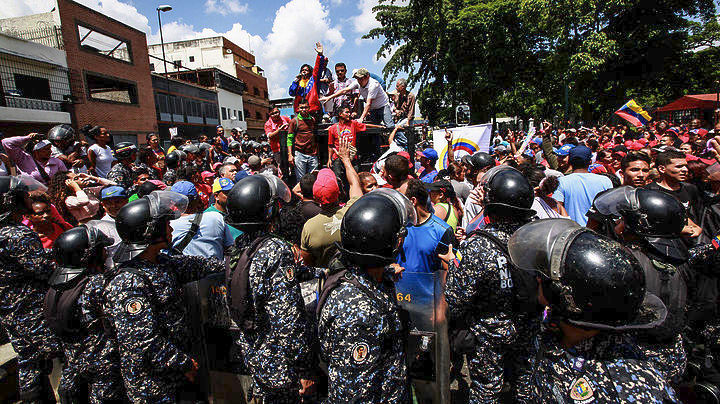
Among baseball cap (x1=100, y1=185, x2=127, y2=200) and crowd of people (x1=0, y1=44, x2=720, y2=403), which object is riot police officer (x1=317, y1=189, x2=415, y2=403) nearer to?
crowd of people (x1=0, y1=44, x2=720, y2=403)

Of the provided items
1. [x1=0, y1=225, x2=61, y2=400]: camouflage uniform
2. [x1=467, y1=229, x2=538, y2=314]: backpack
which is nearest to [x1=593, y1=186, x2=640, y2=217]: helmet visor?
[x1=467, y1=229, x2=538, y2=314]: backpack

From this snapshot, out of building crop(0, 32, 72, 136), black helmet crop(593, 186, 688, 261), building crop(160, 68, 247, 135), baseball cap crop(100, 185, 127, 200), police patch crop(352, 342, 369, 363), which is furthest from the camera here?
building crop(160, 68, 247, 135)

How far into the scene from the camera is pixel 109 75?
21.8 meters

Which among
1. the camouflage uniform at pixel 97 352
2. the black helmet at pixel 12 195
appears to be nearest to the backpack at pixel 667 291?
the camouflage uniform at pixel 97 352

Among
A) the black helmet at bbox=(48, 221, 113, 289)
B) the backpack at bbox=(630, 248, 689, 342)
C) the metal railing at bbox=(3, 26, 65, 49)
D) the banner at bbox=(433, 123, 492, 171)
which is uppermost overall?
the metal railing at bbox=(3, 26, 65, 49)

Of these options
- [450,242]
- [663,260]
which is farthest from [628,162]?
[450,242]

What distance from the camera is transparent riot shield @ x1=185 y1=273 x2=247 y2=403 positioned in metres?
2.90

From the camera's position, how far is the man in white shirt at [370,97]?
7254 mm

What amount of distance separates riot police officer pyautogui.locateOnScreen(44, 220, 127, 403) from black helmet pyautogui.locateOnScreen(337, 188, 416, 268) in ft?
6.36

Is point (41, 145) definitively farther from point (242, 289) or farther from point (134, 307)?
point (242, 289)

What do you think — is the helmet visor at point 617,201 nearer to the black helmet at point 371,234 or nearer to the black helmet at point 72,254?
the black helmet at point 371,234

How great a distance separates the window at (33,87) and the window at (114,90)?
4.62 meters

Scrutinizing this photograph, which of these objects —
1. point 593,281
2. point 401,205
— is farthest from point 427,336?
point 593,281

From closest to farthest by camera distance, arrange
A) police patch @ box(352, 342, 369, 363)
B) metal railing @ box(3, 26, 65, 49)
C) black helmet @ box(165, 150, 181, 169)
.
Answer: police patch @ box(352, 342, 369, 363) → black helmet @ box(165, 150, 181, 169) → metal railing @ box(3, 26, 65, 49)
